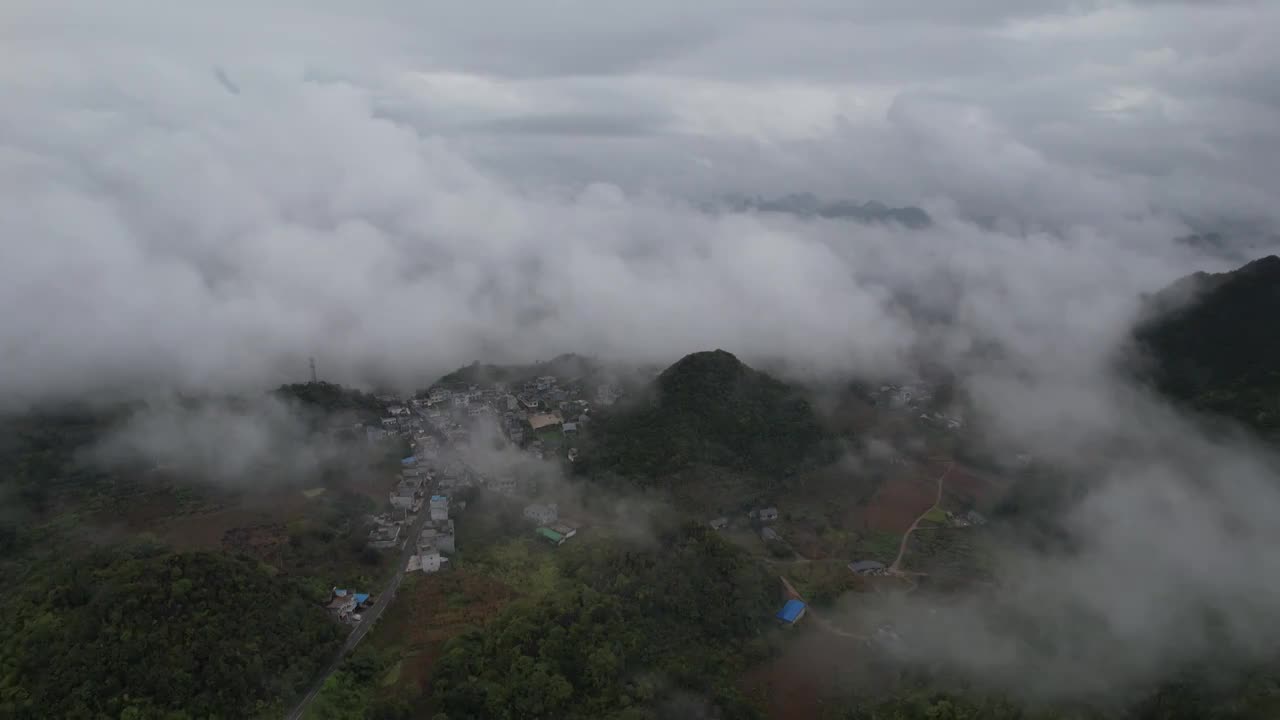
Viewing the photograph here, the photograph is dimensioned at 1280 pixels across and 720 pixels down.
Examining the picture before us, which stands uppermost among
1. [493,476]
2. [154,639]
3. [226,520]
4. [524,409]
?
[154,639]

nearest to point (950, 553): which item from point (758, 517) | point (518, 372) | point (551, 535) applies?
point (758, 517)

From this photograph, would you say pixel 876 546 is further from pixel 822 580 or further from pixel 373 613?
pixel 373 613

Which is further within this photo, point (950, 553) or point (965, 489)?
point (965, 489)

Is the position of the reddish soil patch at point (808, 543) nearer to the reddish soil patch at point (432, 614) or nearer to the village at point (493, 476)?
the village at point (493, 476)

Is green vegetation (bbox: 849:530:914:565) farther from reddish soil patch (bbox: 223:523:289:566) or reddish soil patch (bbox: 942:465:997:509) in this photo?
reddish soil patch (bbox: 223:523:289:566)

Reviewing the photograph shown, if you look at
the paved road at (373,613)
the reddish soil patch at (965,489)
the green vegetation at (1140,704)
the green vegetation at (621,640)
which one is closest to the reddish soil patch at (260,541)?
the paved road at (373,613)

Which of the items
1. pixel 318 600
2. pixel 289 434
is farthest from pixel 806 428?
pixel 289 434
